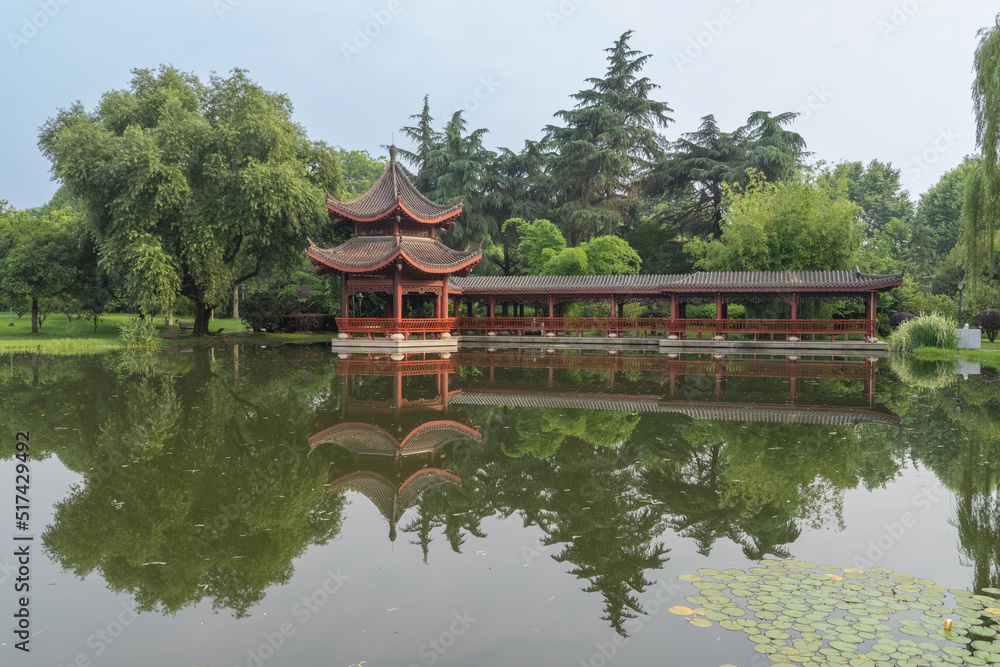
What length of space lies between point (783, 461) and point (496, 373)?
10072 millimetres

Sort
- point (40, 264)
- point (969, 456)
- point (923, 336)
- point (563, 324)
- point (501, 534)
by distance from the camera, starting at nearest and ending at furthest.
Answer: point (501, 534)
point (969, 456)
point (923, 336)
point (40, 264)
point (563, 324)

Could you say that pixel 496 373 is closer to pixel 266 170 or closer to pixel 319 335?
pixel 266 170

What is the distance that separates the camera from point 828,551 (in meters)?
5.01

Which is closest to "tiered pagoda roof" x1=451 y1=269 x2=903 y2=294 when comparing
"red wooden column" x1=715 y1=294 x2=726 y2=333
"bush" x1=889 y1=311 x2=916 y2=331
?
"red wooden column" x1=715 y1=294 x2=726 y2=333

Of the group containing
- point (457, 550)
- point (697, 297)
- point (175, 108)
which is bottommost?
point (457, 550)

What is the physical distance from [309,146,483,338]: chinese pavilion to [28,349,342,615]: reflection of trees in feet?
47.3

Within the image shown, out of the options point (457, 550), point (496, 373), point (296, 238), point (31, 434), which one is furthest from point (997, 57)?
point (296, 238)

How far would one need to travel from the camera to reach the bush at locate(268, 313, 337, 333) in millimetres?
31625

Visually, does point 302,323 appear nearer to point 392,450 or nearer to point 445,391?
point 445,391

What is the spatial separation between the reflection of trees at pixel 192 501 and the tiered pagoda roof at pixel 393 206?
54.4 feet

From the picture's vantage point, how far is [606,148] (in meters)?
37.6

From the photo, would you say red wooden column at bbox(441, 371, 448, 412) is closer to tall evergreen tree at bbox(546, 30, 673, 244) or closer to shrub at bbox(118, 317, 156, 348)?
shrub at bbox(118, 317, 156, 348)

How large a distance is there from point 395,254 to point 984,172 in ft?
59.8

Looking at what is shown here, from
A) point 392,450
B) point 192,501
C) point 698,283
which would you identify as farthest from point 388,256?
point 192,501
